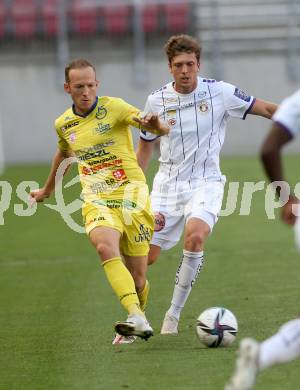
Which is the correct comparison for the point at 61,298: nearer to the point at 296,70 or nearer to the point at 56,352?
the point at 56,352

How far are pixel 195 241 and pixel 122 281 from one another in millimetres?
791

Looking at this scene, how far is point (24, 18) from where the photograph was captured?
1219 inches

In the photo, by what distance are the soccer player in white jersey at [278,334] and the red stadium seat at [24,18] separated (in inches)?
1019

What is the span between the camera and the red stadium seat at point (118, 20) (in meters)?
30.7

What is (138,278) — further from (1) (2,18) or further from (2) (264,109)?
(1) (2,18)

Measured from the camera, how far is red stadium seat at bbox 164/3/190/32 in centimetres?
3056

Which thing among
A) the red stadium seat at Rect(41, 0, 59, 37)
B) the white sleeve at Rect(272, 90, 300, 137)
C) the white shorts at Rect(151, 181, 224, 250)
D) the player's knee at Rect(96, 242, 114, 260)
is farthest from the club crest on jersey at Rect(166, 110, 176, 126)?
the red stadium seat at Rect(41, 0, 59, 37)

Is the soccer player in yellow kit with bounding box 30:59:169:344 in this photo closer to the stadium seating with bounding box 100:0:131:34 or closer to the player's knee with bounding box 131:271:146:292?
the player's knee with bounding box 131:271:146:292

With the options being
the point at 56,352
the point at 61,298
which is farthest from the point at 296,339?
the point at 61,298

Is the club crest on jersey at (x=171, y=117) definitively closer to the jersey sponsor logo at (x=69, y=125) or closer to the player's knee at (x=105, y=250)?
the jersey sponsor logo at (x=69, y=125)

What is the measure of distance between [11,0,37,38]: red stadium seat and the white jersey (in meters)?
22.4

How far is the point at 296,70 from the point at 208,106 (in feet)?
72.0

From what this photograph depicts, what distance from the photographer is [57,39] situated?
1204 inches

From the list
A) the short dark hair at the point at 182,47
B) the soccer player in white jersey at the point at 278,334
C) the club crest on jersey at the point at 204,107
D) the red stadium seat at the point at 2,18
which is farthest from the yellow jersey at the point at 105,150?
the red stadium seat at the point at 2,18
